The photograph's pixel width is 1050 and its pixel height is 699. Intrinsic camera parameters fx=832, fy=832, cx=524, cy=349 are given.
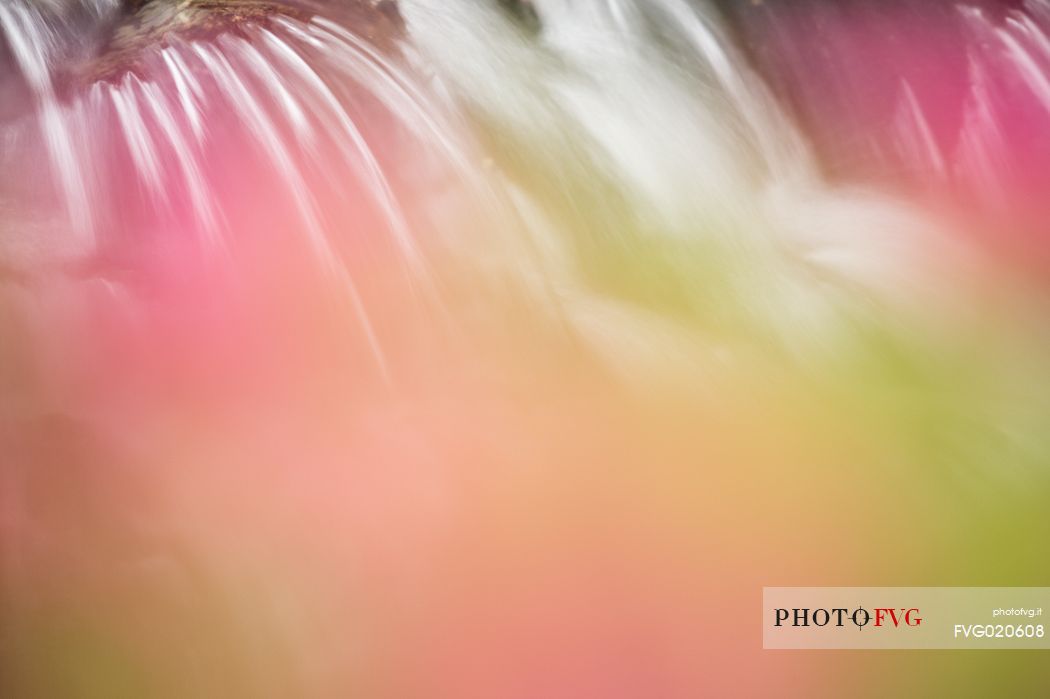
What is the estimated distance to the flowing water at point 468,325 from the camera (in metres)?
1.41

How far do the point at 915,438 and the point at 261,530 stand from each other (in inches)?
45.4

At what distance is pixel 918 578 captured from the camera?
1.47m

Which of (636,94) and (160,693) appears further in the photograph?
(636,94)

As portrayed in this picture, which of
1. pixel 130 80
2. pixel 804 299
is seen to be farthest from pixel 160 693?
pixel 804 299

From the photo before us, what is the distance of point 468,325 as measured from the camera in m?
1.45

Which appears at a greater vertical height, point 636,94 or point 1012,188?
point 636,94

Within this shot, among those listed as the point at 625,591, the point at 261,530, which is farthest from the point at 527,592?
the point at 261,530

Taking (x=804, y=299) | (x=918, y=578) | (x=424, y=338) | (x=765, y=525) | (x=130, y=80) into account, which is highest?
(x=130, y=80)

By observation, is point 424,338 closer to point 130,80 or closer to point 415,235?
point 415,235

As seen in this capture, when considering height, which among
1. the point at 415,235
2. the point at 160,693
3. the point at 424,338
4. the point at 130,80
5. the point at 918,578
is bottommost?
the point at 918,578

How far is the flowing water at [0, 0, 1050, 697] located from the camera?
1.41 m

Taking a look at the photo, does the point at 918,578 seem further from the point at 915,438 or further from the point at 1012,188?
the point at 1012,188

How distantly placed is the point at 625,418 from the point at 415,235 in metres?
0.49

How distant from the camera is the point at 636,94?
151 cm
